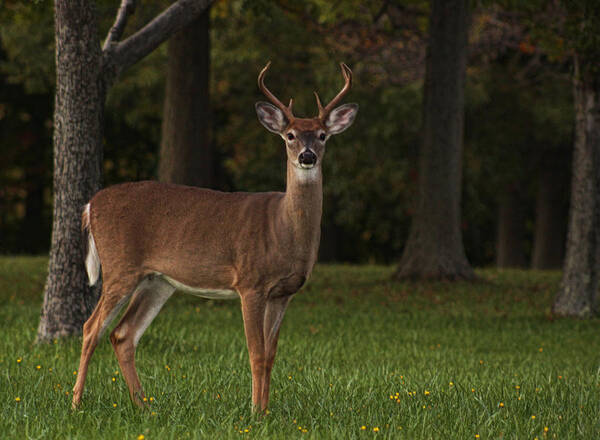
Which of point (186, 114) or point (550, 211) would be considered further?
point (550, 211)

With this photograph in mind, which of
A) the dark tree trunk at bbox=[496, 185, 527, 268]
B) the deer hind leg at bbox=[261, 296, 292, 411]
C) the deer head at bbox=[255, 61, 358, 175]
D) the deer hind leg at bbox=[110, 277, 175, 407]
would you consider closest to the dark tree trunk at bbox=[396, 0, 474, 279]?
the dark tree trunk at bbox=[496, 185, 527, 268]

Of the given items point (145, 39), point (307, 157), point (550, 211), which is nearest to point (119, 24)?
point (145, 39)

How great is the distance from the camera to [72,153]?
29.8ft

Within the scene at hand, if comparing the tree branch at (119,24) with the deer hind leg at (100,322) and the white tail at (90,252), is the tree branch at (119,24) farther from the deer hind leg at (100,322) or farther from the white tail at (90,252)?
the deer hind leg at (100,322)

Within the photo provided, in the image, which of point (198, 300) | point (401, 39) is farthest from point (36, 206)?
point (198, 300)

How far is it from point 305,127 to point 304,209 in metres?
0.52

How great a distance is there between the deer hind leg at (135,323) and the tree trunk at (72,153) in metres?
2.68

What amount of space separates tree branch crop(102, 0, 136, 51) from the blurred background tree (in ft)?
19.4

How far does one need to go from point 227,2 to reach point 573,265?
35.2 ft

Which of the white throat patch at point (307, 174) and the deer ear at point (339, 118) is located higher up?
the deer ear at point (339, 118)

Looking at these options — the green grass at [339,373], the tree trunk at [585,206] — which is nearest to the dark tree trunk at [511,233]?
the green grass at [339,373]

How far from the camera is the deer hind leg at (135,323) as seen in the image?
6504 millimetres

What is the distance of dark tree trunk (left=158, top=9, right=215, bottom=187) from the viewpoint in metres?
14.4

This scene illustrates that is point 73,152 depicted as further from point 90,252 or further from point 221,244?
point 221,244
